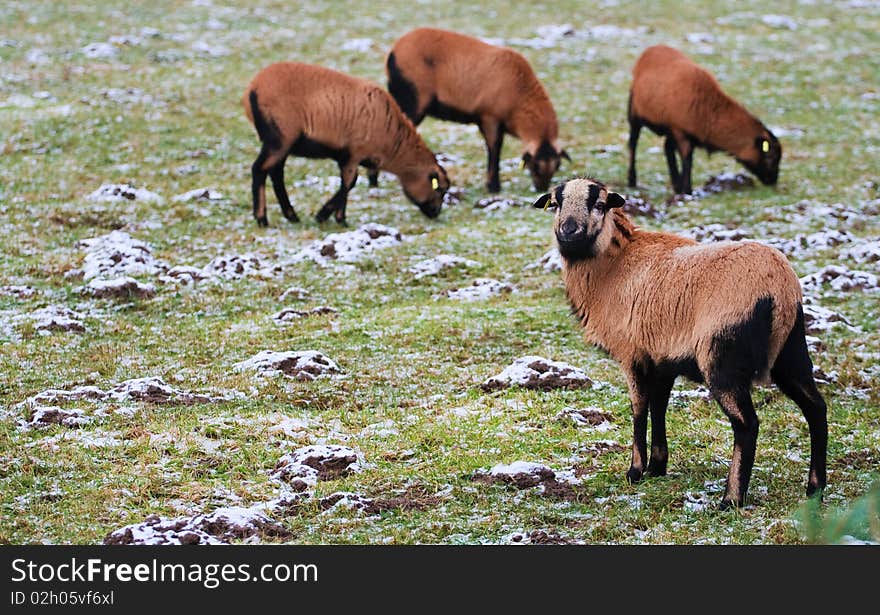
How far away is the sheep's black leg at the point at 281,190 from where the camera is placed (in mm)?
14091

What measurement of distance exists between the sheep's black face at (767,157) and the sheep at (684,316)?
957 centimetres

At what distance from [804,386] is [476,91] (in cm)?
1097

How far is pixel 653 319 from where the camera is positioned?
22.4 ft

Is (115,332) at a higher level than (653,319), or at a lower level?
lower

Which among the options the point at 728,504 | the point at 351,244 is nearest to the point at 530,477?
the point at 728,504

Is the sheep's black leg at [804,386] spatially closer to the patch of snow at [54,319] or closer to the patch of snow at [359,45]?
the patch of snow at [54,319]

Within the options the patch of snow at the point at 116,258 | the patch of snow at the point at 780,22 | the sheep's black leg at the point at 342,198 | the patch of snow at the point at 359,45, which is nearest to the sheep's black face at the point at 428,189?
the sheep's black leg at the point at 342,198

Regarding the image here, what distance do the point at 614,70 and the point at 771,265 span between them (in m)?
19.1

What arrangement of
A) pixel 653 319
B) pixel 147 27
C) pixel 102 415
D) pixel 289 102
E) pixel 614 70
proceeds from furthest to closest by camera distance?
pixel 147 27, pixel 614 70, pixel 289 102, pixel 102 415, pixel 653 319

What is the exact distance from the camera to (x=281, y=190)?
14.4 m

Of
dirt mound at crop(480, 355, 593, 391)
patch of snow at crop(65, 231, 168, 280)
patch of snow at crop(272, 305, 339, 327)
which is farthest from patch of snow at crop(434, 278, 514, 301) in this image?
patch of snow at crop(65, 231, 168, 280)

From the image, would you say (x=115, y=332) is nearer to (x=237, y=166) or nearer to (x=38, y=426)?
(x=38, y=426)

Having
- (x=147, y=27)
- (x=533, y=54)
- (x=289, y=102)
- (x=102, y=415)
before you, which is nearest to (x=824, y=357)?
(x=102, y=415)

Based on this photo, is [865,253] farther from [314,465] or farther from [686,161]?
[314,465]
